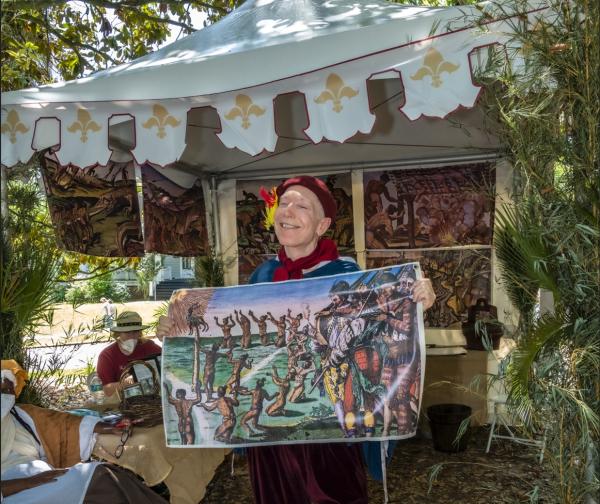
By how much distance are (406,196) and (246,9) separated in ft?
8.16

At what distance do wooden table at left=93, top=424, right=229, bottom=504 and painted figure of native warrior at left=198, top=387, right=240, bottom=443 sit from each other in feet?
1.40

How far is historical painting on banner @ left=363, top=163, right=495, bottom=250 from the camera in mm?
5715

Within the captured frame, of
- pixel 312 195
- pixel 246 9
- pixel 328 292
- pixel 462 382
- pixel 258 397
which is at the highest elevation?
pixel 246 9

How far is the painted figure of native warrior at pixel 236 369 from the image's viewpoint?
276 cm

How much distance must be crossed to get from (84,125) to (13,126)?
47 cm

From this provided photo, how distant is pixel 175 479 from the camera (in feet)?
10.00

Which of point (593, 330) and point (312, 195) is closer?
point (593, 330)

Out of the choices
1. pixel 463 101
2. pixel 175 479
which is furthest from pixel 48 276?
pixel 463 101

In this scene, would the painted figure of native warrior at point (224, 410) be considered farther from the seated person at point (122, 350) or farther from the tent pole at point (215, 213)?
the tent pole at point (215, 213)

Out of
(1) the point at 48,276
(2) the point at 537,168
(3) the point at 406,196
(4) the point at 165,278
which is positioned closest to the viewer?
(2) the point at 537,168

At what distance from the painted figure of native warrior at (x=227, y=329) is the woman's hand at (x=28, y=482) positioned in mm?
916

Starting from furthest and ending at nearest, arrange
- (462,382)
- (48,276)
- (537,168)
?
(462,382)
(48,276)
(537,168)

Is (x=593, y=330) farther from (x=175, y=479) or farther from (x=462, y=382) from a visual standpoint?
(x=462, y=382)

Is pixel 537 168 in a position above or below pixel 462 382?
above
